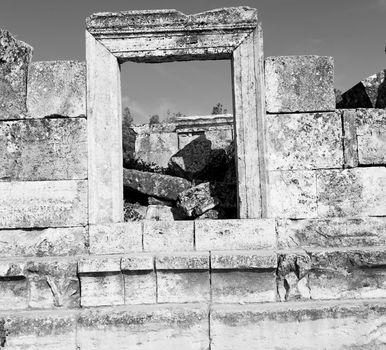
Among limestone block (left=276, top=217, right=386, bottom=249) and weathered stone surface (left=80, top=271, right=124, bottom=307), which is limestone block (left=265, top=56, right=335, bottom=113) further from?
weathered stone surface (left=80, top=271, right=124, bottom=307)

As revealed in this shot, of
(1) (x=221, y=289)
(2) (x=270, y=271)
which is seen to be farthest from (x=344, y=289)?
(1) (x=221, y=289)

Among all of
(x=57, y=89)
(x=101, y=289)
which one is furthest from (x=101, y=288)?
(x=57, y=89)

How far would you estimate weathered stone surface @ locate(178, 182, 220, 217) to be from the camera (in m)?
5.36

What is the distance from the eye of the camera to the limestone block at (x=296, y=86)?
192 inches

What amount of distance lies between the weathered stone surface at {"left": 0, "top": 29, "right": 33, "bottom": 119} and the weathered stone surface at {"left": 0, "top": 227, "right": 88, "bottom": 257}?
129 cm

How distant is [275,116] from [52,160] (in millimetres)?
2466

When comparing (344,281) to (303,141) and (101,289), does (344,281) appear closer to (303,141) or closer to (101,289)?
(303,141)

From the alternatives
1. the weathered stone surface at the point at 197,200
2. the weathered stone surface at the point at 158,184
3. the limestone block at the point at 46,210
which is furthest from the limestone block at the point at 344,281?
the limestone block at the point at 46,210

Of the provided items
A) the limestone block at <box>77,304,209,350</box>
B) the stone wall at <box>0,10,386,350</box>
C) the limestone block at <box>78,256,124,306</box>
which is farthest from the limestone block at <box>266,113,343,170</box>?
the limestone block at <box>78,256,124,306</box>

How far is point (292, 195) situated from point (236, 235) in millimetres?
752

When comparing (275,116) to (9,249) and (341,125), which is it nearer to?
(341,125)

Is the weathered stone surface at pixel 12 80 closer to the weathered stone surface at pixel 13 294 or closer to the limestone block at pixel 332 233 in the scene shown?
the weathered stone surface at pixel 13 294

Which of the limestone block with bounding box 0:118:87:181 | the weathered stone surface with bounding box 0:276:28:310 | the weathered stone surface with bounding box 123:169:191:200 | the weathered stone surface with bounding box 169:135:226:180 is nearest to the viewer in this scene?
the weathered stone surface with bounding box 0:276:28:310

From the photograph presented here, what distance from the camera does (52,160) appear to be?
15.9 feet
